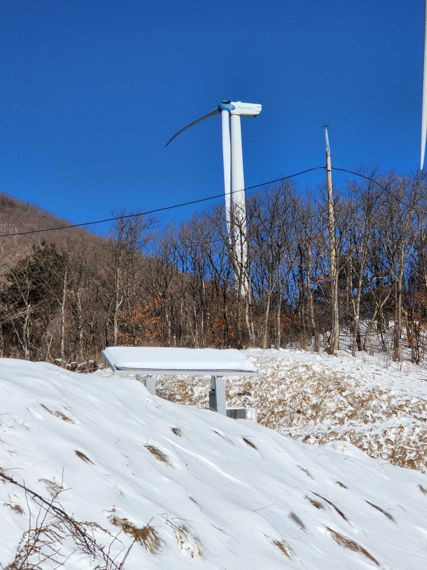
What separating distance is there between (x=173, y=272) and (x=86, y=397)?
32428 mm

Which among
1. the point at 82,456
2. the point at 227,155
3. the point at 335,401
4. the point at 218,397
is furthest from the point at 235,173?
the point at 82,456

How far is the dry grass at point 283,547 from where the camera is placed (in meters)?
4.32

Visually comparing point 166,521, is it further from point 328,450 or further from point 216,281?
point 216,281

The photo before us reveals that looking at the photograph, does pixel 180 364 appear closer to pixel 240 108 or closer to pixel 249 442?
pixel 249 442

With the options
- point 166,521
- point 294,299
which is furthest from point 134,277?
point 166,521

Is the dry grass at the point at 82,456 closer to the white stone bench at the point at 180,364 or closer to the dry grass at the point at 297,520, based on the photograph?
the dry grass at the point at 297,520

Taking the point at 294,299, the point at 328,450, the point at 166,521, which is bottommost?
the point at 328,450

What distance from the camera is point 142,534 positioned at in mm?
3533

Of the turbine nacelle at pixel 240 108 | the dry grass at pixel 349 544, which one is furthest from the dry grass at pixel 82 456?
the turbine nacelle at pixel 240 108

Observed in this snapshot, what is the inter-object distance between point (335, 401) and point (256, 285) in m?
19.3

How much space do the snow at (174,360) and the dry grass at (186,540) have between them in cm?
544

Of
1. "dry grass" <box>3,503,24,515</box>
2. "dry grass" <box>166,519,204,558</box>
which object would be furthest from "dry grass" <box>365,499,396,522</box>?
"dry grass" <box>3,503,24,515</box>

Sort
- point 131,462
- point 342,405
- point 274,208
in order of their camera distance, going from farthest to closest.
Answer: point 274,208, point 342,405, point 131,462

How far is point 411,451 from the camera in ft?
40.8
